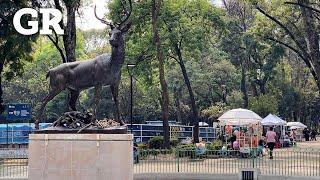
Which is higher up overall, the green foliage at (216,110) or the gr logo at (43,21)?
the gr logo at (43,21)

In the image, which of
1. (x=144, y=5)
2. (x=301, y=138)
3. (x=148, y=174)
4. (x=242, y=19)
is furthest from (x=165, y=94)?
(x=301, y=138)

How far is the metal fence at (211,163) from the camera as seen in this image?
69.2ft

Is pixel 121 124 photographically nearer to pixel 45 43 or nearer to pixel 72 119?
pixel 72 119

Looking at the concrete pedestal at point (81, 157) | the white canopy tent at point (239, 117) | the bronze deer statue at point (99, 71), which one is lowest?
the concrete pedestal at point (81, 157)

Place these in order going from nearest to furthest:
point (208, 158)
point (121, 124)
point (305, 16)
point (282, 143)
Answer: point (121, 124), point (208, 158), point (305, 16), point (282, 143)

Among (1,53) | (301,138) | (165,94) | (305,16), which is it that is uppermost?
(305,16)

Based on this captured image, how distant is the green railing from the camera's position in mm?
21353

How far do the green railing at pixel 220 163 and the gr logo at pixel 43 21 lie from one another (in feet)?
36.4

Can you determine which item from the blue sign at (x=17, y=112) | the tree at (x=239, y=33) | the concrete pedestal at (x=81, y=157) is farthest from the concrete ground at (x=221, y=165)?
the tree at (x=239, y=33)

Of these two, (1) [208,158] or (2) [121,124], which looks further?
(1) [208,158]

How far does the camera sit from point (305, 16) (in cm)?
3088

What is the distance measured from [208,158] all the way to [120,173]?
38.5 ft

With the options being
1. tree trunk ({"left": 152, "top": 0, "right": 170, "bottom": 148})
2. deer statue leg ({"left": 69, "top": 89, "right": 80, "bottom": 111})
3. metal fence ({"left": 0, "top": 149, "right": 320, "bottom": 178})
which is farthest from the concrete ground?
tree trunk ({"left": 152, "top": 0, "right": 170, "bottom": 148})

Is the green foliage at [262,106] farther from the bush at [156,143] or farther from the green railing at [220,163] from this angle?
the green railing at [220,163]
